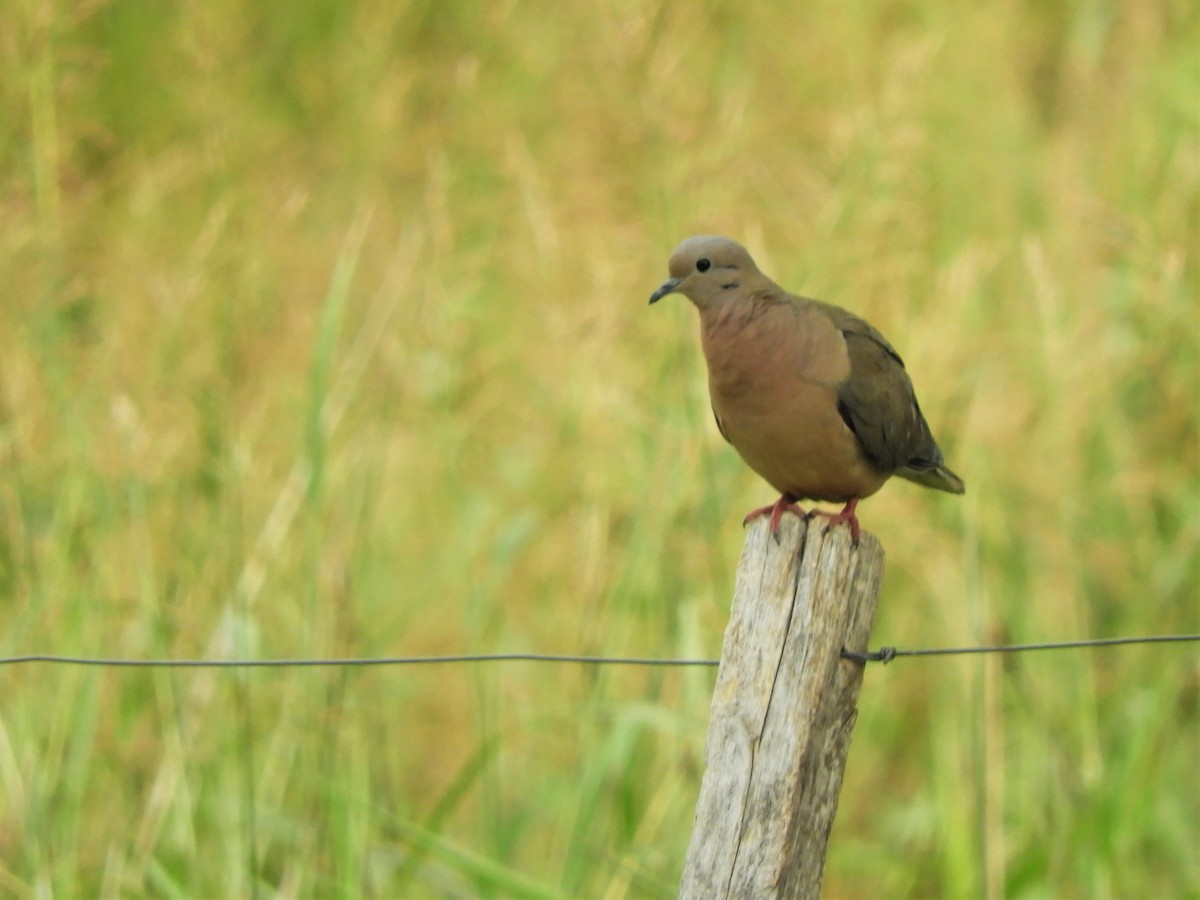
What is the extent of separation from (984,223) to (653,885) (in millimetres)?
2944

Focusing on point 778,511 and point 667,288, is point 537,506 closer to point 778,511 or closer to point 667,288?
point 667,288

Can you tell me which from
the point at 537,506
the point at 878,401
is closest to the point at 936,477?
the point at 878,401

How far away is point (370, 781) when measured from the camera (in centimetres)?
378

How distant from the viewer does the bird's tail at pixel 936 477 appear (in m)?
3.30

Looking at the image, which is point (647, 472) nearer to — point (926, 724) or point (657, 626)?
point (657, 626)

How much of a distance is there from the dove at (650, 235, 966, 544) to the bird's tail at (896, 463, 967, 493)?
12cm

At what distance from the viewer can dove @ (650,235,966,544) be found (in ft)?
9.57

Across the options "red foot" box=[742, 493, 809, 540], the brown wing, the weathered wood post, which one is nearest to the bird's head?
the brown wing

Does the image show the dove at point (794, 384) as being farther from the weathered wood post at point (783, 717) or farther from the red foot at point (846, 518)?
the weathered wood post at point (783, 717)

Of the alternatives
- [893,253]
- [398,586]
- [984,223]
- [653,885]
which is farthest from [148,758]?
[984,223]

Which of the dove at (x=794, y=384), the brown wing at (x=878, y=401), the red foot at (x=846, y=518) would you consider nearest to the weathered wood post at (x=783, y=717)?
the red foot at (x=846, y=518)

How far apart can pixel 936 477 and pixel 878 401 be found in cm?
42

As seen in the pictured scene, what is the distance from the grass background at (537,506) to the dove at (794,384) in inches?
19.2

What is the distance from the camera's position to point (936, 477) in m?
3.37
